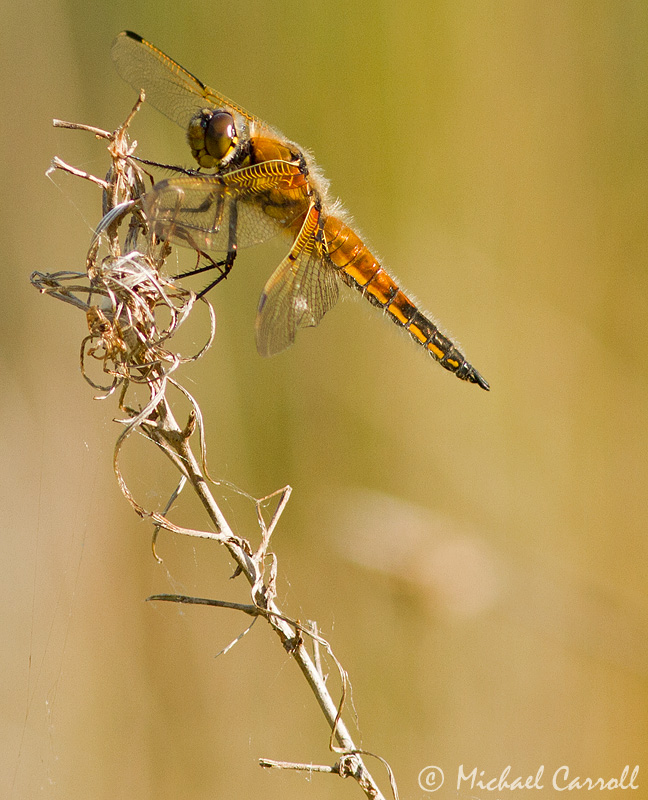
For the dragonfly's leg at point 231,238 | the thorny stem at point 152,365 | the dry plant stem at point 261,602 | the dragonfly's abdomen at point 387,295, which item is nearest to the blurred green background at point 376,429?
the dragonfly's abdomen at point 387,295

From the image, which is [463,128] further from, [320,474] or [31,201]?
[31,201]

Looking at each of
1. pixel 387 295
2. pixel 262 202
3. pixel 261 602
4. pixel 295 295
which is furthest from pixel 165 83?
pixel 261 602

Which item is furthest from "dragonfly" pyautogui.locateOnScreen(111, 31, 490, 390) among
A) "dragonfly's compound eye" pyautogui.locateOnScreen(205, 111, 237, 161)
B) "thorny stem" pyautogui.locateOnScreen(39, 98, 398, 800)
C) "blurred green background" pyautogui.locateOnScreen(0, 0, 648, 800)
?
"thorny stem" pyautogui.locateOnScreen(39, 98, 398, 800)

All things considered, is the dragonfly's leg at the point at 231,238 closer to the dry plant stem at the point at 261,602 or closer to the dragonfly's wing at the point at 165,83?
the dragonfly's wing at the point at 165,83

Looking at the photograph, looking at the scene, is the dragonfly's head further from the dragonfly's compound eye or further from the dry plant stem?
the dry plant stem

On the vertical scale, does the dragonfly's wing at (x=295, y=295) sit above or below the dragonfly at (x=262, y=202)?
below

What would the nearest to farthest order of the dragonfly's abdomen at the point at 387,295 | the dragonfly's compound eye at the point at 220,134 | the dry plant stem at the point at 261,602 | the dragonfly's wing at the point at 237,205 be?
the dry plant stem at the point at 261,602, the dragonfly's wing at the point at 237,205, the dragonfly's compound eye at the point at 220,134, the dragonfly's abdomen at the point at 387,295

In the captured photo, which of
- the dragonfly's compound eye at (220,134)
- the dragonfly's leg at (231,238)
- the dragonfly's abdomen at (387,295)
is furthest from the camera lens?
the dragonfly's abdomen at (387,295)
